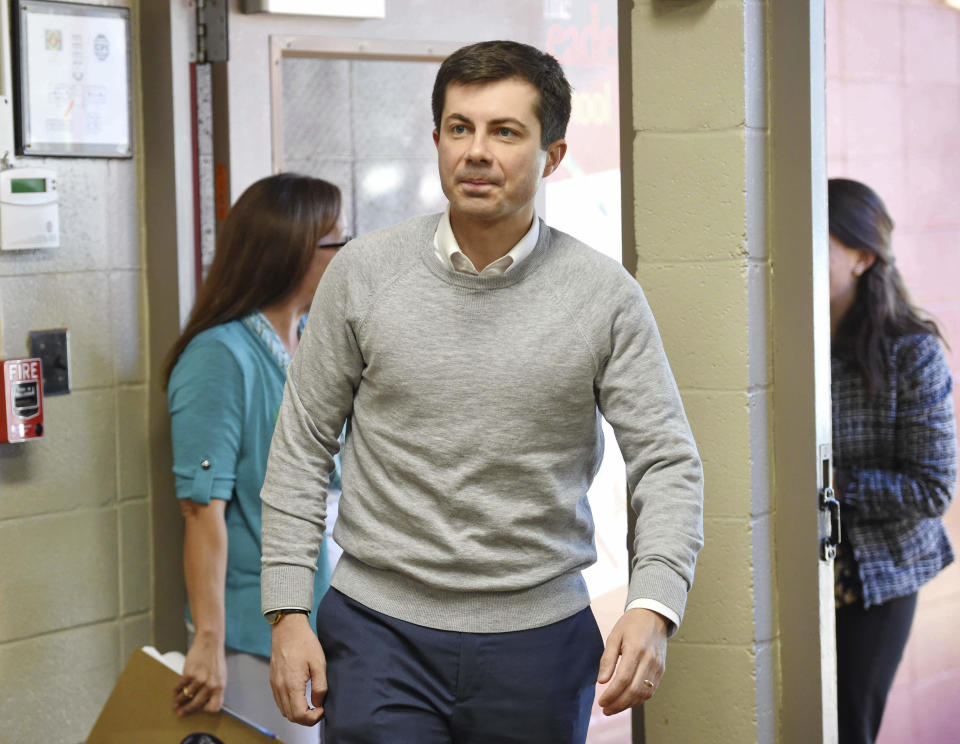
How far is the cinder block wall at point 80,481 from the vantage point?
2.63m

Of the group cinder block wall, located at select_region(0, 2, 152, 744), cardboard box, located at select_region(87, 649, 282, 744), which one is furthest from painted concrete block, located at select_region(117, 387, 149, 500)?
cardboard box, located at select_region(87, 649, 282, 744)

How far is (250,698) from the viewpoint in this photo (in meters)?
2.36

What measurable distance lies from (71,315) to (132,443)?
1.08 ft

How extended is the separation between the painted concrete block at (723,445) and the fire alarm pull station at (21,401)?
1.36m

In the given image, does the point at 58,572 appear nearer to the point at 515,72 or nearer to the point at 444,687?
the point at 444,687

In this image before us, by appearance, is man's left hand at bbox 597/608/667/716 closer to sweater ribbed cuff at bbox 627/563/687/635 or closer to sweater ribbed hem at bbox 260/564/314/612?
sweater ribbed cuff at bbox 627/563/687/635

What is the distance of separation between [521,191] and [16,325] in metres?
1.40

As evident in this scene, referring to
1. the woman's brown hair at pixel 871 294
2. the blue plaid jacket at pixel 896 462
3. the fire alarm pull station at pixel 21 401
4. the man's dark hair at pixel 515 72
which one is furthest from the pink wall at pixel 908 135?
the fire alarm pull station at pixel 21 401

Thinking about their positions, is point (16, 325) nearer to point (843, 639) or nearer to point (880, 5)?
point (843, 639)

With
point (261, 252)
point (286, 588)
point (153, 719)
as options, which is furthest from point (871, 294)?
point (153, 719)

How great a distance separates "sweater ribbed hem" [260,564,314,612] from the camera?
5.49ft

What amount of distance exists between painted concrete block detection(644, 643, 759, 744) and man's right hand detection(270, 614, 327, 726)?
2.47ft

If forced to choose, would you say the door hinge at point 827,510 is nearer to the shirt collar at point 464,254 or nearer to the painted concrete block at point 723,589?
the painted concrete block at point 723,589

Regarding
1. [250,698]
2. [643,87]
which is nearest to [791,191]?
[643,87]
